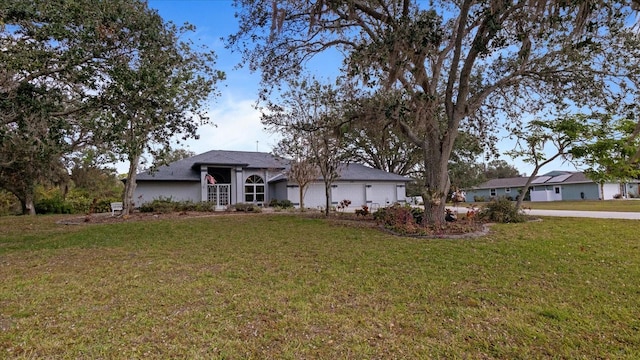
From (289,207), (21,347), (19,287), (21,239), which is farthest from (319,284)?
(289,207)

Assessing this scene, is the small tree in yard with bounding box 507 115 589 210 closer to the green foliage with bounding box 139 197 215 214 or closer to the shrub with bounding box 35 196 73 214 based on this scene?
the green foliage with bounding box 139 197 215 214

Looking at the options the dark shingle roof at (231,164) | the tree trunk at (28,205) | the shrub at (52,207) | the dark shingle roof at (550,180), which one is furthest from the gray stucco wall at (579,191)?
the tree trunk at (28,205)

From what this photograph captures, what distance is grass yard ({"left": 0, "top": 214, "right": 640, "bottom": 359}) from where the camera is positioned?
301 centimetres

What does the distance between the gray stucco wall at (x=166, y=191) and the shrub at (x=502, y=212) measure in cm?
1691

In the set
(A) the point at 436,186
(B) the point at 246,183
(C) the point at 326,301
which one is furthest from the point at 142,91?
(B) the point at 246,183

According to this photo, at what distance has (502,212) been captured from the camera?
1267cm

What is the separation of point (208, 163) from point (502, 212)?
55.7 feet

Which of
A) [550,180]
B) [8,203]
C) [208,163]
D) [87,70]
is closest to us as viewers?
[87,70]

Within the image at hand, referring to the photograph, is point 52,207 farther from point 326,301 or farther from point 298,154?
point 326,301

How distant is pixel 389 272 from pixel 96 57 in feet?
25.6

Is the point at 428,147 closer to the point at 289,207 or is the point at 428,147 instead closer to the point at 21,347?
the point at 21,347

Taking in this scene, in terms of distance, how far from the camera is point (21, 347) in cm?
300

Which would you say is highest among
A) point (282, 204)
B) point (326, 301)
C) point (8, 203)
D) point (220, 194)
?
point (220, 194)

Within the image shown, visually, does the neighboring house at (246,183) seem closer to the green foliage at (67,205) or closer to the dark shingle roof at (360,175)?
the dark shingle roof at (360,175)
